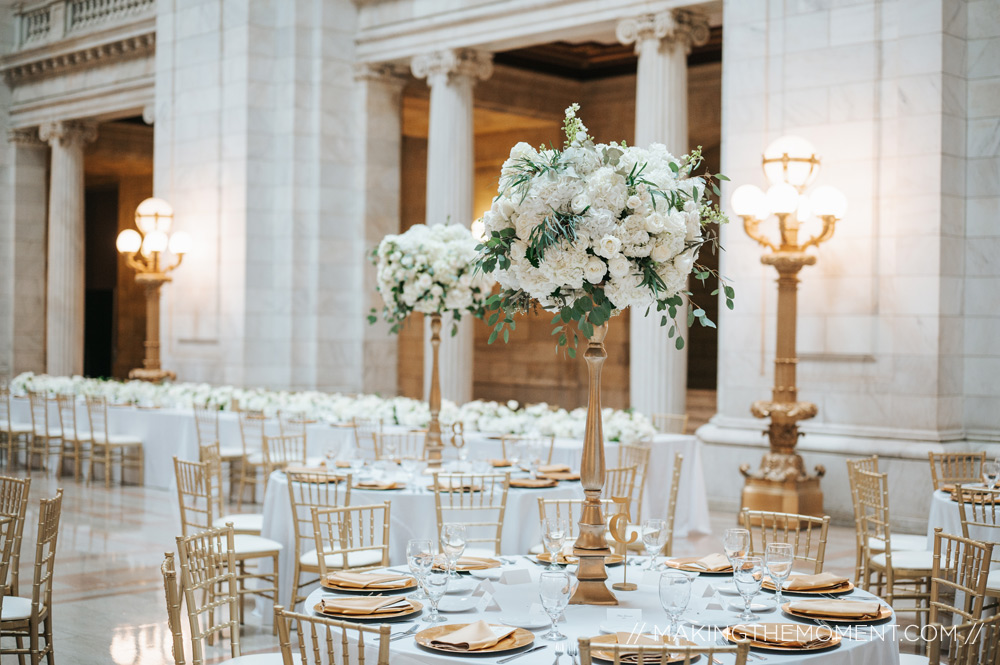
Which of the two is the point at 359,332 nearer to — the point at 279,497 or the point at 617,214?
the point at 279,497

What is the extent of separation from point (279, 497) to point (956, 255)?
6924 mm

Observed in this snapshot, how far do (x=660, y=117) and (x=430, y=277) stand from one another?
→ 19.7ft

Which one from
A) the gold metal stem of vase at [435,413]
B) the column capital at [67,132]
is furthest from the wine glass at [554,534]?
the column capital at [67,132]

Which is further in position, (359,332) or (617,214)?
(359,332)

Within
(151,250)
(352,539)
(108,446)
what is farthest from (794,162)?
(151,250)

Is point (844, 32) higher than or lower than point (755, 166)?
higher

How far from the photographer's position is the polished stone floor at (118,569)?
6281mm

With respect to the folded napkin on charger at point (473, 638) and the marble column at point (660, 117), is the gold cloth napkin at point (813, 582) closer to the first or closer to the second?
the folded napkin on charger at point (473, 638)

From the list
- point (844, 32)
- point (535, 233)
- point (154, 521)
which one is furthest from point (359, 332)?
point (535, 233)

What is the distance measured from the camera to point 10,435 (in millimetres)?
13492

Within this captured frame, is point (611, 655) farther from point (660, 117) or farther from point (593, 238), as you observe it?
point (660, 117)

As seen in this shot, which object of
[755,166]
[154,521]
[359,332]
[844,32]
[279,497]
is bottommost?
[154,521]

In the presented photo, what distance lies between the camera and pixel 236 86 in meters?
16.1

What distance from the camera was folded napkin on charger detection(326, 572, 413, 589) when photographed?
4.04 m
